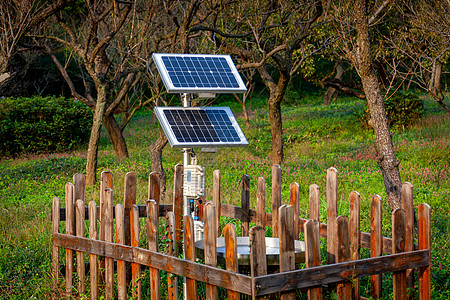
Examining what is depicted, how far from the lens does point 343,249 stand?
389 centimetres

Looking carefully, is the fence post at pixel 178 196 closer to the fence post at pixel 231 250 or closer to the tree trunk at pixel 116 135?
the fence post at pixel 231 250

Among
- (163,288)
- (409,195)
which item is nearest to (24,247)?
(163,288)

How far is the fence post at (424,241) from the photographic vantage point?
4.24m

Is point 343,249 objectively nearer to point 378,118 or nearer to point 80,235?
point 80,235

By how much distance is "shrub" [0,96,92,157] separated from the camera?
1697 cm

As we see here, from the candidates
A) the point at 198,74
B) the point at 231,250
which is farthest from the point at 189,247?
the point at 198,74

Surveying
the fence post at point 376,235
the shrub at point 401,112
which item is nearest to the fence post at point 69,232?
the fence post at point 376,235

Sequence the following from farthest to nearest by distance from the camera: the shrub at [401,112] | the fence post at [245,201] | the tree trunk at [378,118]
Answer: the shrub at [401,112] < the tree trunk at [378,118] < the fence post at [245,201]

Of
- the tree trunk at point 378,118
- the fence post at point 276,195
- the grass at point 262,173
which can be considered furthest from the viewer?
the tree trunk at point 378,118

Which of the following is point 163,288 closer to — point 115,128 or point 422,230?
point 422,230

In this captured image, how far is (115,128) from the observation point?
14758 millimetres

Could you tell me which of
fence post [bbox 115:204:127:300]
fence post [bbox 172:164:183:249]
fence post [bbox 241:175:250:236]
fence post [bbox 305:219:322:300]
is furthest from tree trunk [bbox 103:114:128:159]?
fence post [bbox 305:219:322:300]

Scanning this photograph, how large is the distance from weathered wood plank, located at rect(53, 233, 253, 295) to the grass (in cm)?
74

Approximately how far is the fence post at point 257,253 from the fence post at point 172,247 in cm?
95
